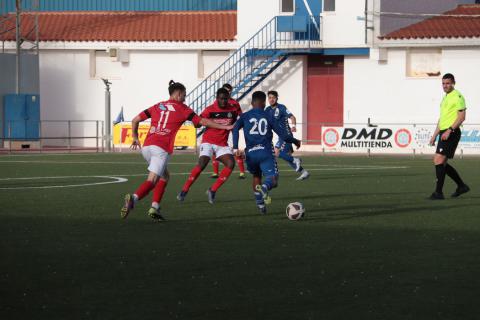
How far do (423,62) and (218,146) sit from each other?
84.5ft

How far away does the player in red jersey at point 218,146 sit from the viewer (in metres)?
18.1

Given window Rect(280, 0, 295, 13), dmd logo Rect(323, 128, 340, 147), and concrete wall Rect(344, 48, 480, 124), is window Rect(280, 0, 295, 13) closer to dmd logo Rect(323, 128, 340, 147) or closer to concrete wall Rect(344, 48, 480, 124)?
concrete wall Rect(344, 48, 480, 124)

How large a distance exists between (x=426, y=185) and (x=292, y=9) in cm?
2356

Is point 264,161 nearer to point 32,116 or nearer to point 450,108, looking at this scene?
point 450,108

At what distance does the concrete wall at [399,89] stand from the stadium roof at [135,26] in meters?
5.61

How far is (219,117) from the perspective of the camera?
65.9 feet

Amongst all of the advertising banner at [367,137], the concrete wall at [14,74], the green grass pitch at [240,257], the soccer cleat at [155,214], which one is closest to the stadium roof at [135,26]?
the concrete wall at [14,74]

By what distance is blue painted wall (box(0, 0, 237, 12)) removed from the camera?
167 ft

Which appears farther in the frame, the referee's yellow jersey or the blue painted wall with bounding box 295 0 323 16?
the blue painted wall with bounding box 295 0 323 16

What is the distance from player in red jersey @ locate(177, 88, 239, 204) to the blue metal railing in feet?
78.9

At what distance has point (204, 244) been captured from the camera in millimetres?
12141

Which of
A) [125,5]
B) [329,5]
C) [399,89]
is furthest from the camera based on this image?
[125,5]

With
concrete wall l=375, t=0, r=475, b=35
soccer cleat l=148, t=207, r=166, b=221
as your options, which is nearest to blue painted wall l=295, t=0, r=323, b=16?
concrete wall l=375, t=0, r=475, b=35

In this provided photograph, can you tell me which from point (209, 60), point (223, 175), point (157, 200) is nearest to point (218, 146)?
point (223, 175)
